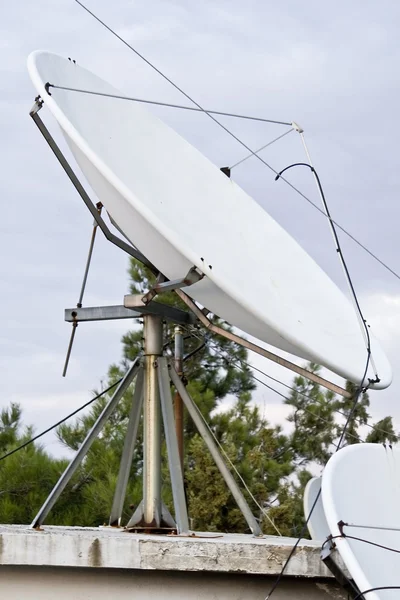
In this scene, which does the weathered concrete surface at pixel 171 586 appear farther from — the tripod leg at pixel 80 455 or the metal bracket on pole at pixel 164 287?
the metal bracket on pole at pixel 164 287

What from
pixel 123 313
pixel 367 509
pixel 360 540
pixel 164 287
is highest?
pixel 123 313

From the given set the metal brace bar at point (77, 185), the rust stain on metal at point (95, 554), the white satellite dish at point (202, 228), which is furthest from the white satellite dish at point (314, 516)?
the metal brace bar at point (77, 185)

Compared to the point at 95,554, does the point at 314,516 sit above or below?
above

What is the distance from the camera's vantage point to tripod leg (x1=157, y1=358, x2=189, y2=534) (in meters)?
6.20

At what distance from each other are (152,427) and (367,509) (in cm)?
169

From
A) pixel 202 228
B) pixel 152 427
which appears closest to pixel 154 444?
pixel 152 427

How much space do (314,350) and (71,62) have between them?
2.72m

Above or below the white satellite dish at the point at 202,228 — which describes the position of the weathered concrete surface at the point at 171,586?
below

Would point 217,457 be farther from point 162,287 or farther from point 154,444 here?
point 162,287

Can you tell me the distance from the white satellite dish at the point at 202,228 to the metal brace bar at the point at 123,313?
58cm

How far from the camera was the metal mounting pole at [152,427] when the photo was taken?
6.40 m

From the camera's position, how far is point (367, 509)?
5.41 metres

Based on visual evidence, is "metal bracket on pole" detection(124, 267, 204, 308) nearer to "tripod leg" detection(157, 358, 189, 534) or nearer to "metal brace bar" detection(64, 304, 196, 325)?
"metal brace bar" detection(64, 304, 196, 325)

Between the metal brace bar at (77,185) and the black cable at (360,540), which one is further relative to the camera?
the metal brace bar at (77,185)
